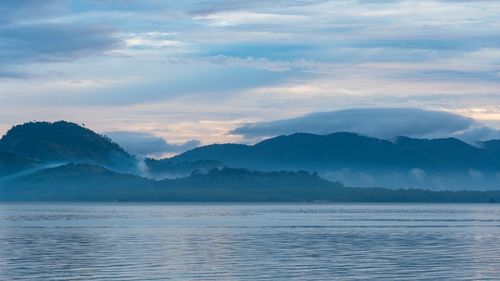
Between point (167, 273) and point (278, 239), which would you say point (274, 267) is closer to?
point (167, 273)

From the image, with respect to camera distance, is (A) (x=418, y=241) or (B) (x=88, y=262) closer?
(B) (x=88, y=262)

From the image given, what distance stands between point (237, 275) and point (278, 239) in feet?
134

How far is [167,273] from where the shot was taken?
6812 centimetres

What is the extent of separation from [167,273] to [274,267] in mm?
8327

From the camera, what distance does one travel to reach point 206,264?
246ft

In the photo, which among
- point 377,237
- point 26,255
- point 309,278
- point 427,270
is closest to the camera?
point 309,278

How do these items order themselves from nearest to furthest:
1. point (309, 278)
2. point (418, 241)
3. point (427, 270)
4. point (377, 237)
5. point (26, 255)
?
point (309, 278), point (427, 270), point (26, 255), point (418, 241), point (377, 237)

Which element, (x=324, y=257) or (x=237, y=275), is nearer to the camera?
(x=237, y=275)

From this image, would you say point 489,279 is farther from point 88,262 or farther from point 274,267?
point 88,262

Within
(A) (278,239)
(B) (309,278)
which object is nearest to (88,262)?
(B) (309,278)

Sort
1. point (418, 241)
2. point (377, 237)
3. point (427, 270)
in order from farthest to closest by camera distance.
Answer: point (377, 237) → point (418, 241) → point (427, 270)

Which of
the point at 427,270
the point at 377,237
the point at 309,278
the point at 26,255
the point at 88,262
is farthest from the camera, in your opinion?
the point at 377,237

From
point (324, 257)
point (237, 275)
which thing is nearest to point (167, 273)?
point (237, 275)

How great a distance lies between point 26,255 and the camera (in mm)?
83625
